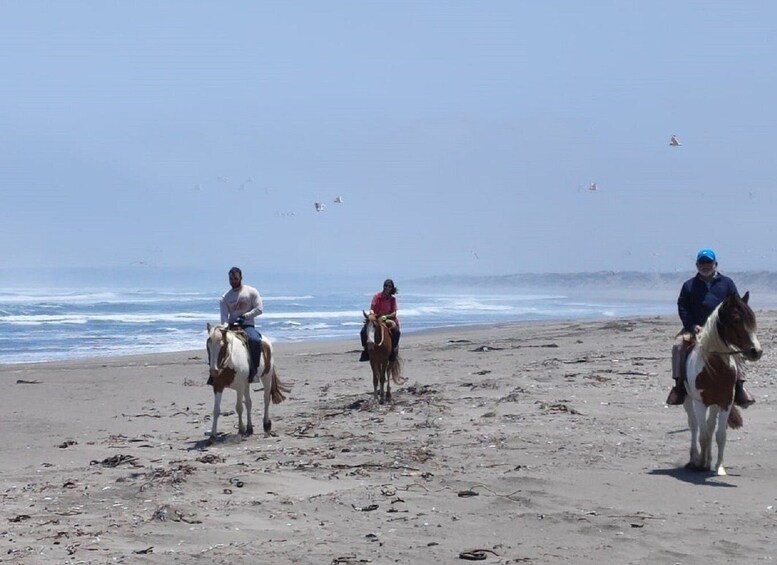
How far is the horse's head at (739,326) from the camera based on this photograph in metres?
9.47

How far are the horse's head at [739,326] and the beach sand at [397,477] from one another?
4.11ft

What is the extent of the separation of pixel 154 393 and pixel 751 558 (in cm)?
1378

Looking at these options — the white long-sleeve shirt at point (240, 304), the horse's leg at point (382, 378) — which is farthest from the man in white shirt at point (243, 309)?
the horse's leg at point (382, 378)

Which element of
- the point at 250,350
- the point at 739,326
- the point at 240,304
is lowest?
the point at 250,350

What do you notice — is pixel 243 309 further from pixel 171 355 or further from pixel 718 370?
pixel 171 355

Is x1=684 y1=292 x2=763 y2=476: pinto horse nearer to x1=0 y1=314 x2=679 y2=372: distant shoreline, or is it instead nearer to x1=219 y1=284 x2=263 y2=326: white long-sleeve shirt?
x1=219 y1=284 x2=263 y2=326: white long-sleeve shirt

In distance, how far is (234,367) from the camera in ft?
45.0

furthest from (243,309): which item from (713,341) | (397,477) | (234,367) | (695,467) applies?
(713,341)

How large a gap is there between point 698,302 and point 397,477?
11.1 feet

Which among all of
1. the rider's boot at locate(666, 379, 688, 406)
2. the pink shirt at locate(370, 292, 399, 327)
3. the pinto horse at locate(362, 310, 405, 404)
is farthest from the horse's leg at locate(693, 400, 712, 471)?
the pink shirt at locate(370, 292, 399, 327)

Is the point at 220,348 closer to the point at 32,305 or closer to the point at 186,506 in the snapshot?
the point at 186,506

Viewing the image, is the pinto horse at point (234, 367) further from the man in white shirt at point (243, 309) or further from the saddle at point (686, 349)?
the saddle at point (686, 349)

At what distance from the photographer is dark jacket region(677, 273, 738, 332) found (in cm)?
1041

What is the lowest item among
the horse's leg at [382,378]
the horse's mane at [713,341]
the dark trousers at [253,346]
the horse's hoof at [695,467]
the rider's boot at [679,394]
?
the horse's hoof at [695,467]
